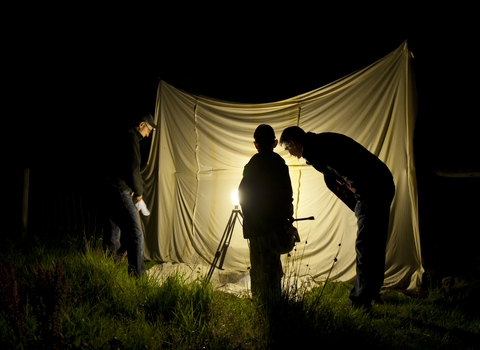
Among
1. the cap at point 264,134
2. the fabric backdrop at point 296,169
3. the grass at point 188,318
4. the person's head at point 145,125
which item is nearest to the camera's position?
the grass at point 188,318

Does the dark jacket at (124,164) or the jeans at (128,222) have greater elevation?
the dark jacket at (124,164)

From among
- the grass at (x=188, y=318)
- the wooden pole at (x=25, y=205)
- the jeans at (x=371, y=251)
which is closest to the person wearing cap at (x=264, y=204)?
the grass at (x=188, y=318)

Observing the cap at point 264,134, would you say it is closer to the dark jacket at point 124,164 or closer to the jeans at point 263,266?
the jeans at point 263,266

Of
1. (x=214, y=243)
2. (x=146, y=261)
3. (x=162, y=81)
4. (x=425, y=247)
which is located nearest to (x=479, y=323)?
(x=425, y=247)

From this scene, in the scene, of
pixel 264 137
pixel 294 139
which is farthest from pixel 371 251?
pixel 264 137

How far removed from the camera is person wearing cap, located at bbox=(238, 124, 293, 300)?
6.97 ft

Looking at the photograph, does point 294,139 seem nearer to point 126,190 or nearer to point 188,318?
point 188,318

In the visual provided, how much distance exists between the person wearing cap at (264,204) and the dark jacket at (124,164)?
1196mm

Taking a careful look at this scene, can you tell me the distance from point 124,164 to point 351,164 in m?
2.14

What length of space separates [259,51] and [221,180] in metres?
7.16

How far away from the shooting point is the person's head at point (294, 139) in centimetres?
231

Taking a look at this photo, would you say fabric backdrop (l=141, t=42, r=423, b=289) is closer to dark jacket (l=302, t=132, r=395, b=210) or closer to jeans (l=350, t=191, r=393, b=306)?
jeans (l=350, t=191, r=393, b=306)

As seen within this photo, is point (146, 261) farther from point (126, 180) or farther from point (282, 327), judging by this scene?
point (282, 327)

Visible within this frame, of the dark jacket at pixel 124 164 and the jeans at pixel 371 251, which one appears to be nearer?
the jeans at pixel 371 251
